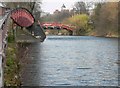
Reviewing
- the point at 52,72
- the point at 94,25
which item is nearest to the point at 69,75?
the point at 52,72

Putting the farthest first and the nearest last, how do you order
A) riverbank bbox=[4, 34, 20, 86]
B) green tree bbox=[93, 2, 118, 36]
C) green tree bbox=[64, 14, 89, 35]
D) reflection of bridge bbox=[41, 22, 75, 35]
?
green tree bbox=[64, 14, 89, 35]
reflection of bridge bbox=[41, 22, 75, 35]
green tree bbox=[93, 2, 118, 36]
riverbank bbox=[4, 34, 20, 86]

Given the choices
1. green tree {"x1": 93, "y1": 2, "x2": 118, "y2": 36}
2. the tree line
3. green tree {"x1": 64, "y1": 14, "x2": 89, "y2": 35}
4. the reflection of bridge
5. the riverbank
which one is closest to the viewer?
the riverbank

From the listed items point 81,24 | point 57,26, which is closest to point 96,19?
point 57,26

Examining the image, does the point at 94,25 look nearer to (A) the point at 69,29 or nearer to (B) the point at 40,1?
(A) the point at 69,29

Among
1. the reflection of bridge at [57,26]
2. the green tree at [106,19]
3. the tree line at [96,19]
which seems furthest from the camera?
the reflection of bridge at [57,26]

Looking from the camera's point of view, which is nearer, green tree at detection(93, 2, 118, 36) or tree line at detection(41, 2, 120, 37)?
green tree at detection(93, 2, 118, 36)

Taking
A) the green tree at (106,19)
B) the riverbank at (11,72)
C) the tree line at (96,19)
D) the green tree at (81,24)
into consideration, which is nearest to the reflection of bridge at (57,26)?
the tree line at (96,19)

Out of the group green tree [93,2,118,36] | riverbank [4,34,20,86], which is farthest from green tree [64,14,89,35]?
riverbank [4,34,20,86]

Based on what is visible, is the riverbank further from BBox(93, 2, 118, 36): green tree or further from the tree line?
BBox(93, 2, 118, 36): green tree

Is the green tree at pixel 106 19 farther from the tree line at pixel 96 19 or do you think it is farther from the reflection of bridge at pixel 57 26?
the reflection of bridge at pixel 57 26

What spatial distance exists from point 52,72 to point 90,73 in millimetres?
2086

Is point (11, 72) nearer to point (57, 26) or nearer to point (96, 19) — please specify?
point (96, 19)

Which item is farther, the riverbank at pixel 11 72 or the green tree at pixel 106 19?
the green tree at pixel 106 19

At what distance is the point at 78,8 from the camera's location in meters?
114
